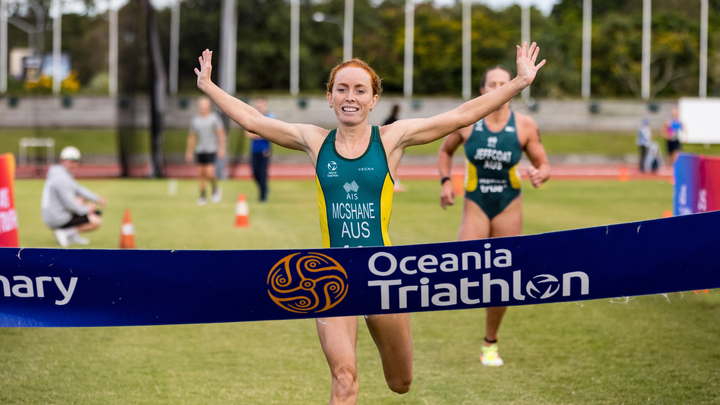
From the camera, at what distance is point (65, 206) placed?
38.0 feet

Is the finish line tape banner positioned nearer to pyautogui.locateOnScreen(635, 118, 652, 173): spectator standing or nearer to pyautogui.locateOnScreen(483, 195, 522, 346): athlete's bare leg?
pyautogui.locateOnScreen(483, 195, 522, 346): athlete's bare leg

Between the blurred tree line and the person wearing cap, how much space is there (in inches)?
1684

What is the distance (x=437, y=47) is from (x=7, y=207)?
185ft

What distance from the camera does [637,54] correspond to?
5994 cm

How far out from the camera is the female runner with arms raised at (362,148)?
12.7 ft

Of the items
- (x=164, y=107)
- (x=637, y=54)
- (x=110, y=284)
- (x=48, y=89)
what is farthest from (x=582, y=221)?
(x=637, y=54)

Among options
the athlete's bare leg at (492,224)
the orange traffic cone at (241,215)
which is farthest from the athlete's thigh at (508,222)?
the orange traffic cone at (241,215)

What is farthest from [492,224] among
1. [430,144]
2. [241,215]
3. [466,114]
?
[430,144]

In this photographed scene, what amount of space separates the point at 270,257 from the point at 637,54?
61.2m

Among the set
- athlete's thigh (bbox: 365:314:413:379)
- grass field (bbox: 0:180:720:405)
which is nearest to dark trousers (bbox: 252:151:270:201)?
grass field (bbox: 0:180:720:405)

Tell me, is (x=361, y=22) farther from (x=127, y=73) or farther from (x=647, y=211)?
(x=647, y=211)

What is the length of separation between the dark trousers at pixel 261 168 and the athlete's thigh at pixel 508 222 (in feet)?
37.7

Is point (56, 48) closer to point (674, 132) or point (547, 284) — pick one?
point (674, 132)

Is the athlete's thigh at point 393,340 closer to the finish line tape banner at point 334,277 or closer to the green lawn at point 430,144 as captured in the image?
the finish line tape banner at point 334,277
